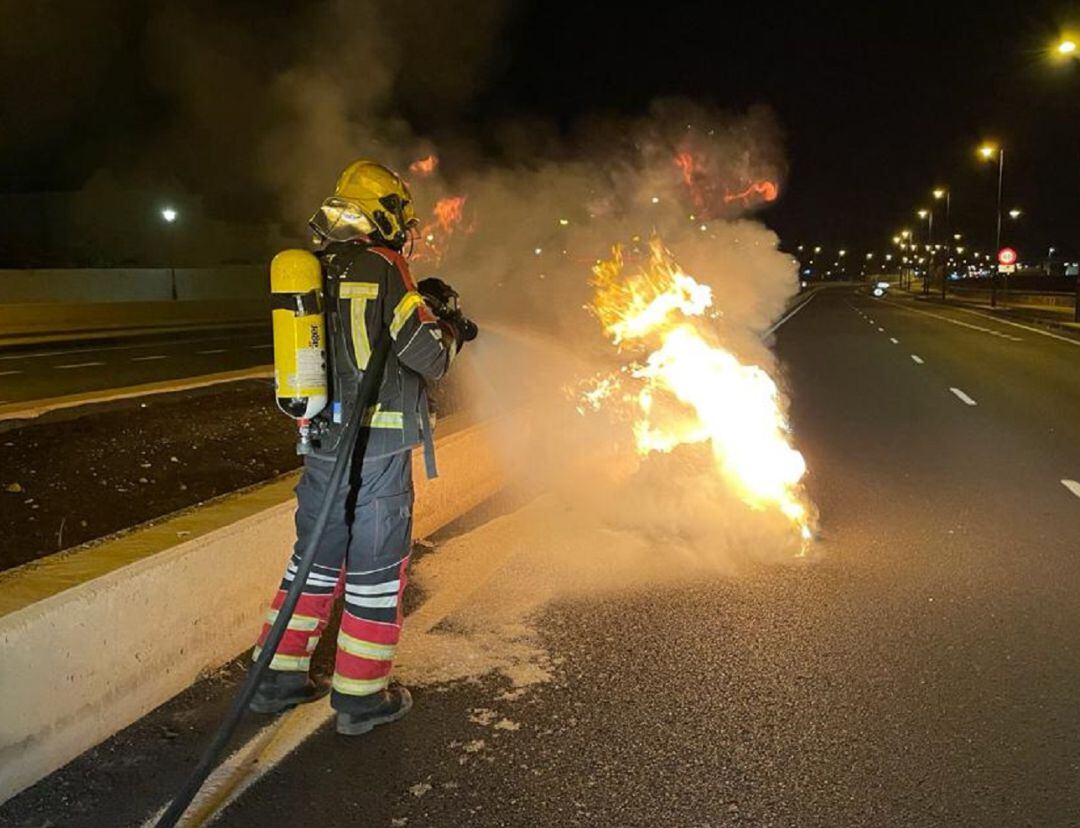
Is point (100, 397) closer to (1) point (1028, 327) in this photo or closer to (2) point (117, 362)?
(2) point (117, 362)

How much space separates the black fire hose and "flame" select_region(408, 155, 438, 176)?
6.85 meters

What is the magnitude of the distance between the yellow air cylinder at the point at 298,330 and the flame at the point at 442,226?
686cm

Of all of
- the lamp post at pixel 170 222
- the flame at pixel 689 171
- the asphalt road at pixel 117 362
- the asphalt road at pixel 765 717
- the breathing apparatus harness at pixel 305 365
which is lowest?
the asphalt road at pixel 765 717

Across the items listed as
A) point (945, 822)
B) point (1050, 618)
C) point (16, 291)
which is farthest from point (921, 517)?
point (16, 291)

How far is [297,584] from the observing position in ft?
12.0

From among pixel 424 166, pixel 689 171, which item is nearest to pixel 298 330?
pixel 424 166

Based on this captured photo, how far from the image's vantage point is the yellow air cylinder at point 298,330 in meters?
3.71

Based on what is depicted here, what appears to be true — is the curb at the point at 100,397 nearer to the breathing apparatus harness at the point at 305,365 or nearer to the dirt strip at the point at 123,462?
the dirt strip at the point at 123,462

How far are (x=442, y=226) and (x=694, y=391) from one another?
444 cm

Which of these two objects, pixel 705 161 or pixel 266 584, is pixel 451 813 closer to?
pixel 266 584

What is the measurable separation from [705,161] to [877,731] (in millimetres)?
7560

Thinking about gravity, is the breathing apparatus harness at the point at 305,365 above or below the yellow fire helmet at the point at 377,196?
below

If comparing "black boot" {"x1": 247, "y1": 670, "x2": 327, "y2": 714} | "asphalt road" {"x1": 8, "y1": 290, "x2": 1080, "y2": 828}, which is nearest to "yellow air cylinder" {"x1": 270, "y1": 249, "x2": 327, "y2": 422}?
"black boot" {"x1": 247, "y1": 670, "x2": 327, "y2": 714}

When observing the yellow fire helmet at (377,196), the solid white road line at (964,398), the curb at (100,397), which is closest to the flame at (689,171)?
the curb at (100,397)
